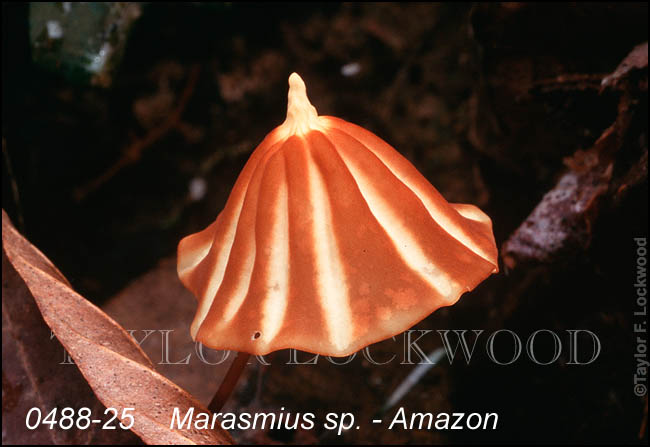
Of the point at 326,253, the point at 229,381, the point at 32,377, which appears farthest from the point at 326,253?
the point at 32,377

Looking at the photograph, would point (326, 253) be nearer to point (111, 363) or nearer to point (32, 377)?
point (111, 363)

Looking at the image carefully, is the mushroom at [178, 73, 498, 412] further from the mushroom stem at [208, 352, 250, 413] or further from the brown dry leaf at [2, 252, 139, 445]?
the brown dry leaf at [2, 252, 139, 445]

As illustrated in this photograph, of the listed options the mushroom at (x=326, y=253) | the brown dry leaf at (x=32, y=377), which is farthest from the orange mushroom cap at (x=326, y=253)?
the brown dry leaf at (x=32, y=377)

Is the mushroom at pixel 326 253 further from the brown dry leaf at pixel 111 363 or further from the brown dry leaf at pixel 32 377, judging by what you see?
the brown dry leaf at pixel 32 377

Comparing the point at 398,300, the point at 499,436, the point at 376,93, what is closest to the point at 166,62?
the point at 376,93

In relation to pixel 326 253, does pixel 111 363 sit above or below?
below

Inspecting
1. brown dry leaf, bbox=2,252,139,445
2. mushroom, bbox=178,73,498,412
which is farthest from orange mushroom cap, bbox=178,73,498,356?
brown dry leaf, bbox=2,252,139,445

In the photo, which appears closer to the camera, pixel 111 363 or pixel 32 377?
pixel 111 363
